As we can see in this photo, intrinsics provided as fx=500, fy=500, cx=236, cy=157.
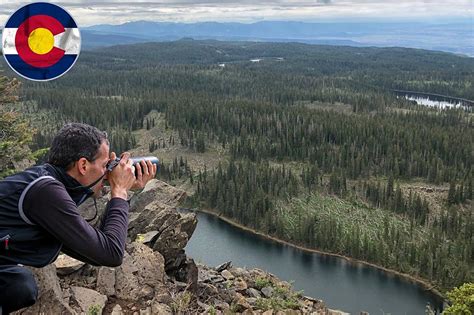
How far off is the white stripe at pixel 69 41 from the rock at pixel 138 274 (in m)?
7.08

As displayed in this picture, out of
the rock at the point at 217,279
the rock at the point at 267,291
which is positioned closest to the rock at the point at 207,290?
the rock at the point at 217,279

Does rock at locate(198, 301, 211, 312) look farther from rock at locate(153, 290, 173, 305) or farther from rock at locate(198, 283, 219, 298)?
rock at locate(198, 283, 219, 298)

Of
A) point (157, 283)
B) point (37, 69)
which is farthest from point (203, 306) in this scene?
point (37, 69)

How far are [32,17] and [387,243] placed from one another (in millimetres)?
71687

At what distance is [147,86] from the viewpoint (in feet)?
639

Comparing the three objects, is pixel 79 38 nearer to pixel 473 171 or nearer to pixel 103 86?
pixel 473 171

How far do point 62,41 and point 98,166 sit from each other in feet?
7.21

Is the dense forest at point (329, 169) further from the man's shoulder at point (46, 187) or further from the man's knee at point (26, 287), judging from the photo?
the man's shoulder at point (46, 187)

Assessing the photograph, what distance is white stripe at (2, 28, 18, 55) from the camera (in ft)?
19.6

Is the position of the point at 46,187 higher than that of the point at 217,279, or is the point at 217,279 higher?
the point at 46,187

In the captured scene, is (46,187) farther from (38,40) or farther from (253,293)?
(253,293)

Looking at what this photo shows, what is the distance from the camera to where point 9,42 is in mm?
6020

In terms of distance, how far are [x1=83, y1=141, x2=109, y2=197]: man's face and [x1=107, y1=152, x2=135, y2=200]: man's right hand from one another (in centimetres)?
A: 18

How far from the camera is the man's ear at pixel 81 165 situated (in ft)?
15.7
